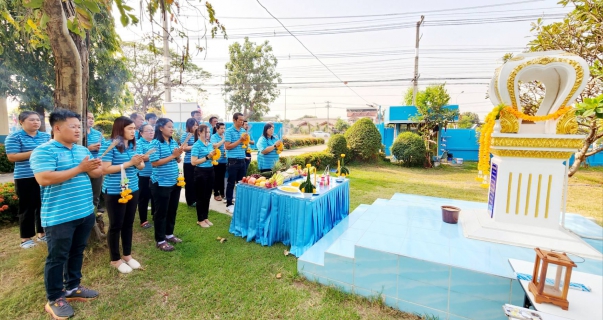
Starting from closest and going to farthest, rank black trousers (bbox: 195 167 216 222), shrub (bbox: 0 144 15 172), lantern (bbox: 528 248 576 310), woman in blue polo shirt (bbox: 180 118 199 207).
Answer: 1. lantern (bbox: 528 248 576 310)
2. black trousers (bbox: 195 167 216 222)
3. woman in blue polo shirt (bbox: 180 118 199 207)
4. shrub (bbox: 0 144 15 172)

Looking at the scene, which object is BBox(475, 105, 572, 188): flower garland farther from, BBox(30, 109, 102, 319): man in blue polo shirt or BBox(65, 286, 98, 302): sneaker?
BBox(65, 286, 98, 302): sneaker

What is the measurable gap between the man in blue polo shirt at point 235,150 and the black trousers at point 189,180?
2.11ft

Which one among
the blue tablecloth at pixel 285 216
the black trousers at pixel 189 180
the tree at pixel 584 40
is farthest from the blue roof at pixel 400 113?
the black trousers at pixel 189 180

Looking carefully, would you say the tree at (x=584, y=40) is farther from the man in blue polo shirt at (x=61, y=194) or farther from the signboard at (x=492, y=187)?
the man in blue polo shirt at (x=61, y=194)

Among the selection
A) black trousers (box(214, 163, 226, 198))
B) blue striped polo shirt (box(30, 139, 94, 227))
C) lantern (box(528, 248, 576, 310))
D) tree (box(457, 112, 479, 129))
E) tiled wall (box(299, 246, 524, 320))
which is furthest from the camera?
tree (box(457, 112, 479, 129))

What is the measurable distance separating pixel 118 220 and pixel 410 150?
1061cm

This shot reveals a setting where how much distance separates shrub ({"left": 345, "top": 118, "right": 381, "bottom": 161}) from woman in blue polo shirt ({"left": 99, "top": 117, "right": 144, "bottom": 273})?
9373 mm

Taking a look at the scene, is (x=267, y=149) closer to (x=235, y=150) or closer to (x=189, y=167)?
(x=235, y=150)

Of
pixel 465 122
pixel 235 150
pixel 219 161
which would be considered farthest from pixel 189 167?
pixel 465 122

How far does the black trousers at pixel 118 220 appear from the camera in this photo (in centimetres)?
265

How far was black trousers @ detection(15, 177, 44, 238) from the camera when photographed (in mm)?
3258

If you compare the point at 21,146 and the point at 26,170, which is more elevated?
the point at 21,146

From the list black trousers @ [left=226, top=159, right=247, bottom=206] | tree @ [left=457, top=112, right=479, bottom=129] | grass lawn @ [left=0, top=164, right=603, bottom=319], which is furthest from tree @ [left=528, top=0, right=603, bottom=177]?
tree @ [left=457, top=112, right=479, bottom=129]

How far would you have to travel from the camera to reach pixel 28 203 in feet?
10.9
